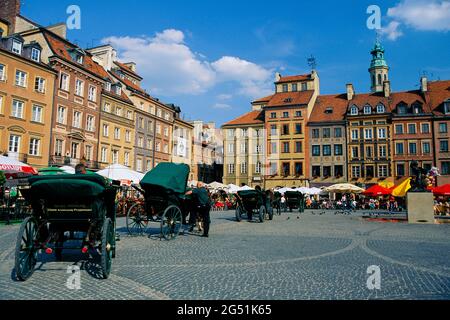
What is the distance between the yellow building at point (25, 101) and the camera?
31656 mm

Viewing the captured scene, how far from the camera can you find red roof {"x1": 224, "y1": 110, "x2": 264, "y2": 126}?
62312mm

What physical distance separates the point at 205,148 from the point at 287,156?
17796 mm

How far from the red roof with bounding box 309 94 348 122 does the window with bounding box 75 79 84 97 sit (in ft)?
113

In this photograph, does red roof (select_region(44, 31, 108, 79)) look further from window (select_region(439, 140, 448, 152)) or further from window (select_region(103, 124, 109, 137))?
window (select_region(439, 140, 448, 152))

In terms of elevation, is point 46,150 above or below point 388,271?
above

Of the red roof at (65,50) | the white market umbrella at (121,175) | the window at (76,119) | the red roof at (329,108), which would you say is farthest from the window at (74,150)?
the red roof at (329,108)

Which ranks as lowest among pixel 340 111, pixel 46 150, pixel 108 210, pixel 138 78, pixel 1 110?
pixel 108 210

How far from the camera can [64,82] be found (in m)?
37.9

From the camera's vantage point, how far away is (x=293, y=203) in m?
31.9

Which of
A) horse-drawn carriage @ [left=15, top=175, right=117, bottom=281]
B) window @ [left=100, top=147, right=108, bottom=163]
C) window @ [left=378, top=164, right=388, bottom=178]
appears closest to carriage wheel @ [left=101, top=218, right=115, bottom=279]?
horse-drawn carriage @ [left=15, top=175, right=117, bottom=281]

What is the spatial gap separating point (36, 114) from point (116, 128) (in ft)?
39.3

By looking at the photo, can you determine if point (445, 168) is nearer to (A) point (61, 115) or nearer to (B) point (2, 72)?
(A) point (61, 115)
